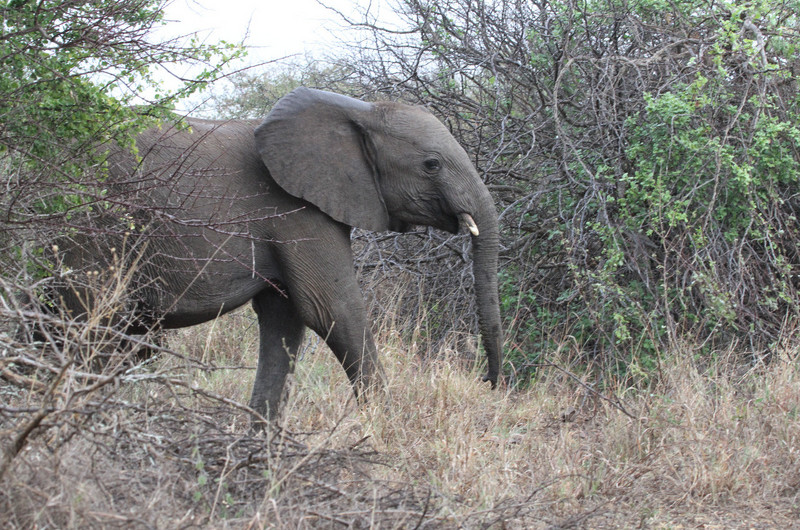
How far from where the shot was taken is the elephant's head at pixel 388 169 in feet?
17.7

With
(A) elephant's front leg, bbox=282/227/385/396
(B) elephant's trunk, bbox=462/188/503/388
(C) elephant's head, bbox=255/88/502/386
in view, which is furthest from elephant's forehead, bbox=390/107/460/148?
(A) elephant's front leg, bbox=282/227/385/396

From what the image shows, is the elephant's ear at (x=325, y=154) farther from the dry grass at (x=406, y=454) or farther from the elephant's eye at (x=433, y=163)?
the dry grass at (x=406, y=454)

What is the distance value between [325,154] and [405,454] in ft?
6.25

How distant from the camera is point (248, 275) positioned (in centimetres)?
533

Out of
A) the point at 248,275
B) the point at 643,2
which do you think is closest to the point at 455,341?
the point at 248,275

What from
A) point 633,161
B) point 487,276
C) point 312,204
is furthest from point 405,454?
point 633,161

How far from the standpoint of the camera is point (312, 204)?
17.7ft

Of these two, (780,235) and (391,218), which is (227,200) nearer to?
(391,218)

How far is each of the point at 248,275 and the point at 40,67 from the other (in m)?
1.63

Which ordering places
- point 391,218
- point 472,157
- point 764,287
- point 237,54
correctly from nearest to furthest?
point 237,54 < point 391,218 < point 764,287 < point 472,157

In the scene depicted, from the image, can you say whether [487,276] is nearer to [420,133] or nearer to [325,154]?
[420,133]

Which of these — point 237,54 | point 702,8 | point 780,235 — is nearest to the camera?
point 237,54

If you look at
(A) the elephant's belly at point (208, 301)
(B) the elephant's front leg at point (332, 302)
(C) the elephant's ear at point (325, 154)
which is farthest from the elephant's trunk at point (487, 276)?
(A) the elephant's belly at point (208, 301)

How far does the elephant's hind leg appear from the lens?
5.77 m
